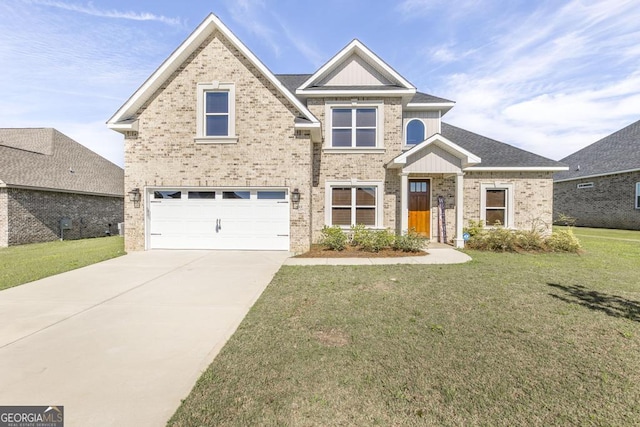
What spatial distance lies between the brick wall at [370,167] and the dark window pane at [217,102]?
12.5 feet

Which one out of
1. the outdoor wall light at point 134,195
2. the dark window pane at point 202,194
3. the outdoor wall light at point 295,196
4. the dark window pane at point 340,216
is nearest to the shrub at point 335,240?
the dark window pane at point 340,216

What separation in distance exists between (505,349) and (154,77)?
12.5 meters

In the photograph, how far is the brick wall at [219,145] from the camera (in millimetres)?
10383

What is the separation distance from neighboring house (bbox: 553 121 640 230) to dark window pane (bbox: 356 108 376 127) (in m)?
18.4

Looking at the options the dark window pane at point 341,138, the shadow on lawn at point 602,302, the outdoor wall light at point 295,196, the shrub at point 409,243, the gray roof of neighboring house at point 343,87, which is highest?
the gray roof of neighboring house at point 343,87

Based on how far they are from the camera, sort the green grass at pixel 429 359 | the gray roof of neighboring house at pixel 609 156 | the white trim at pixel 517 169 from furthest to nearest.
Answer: the gray roof of neighboring house at pixel 609 156
the white trim at pixel 517 169
the green grass at pixel 429 359

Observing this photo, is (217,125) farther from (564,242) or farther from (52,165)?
(52,165)

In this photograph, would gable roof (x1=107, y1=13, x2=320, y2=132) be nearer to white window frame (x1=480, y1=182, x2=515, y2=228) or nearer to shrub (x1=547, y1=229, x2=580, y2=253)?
white window frame (x1=480, y1=182, x2=515, y2=228)

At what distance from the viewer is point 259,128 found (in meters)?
10.4

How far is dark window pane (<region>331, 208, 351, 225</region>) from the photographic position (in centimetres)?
1212

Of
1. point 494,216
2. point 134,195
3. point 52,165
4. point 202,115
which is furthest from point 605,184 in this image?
point 52,165

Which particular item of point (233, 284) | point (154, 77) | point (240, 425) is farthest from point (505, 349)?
point (154, 77)

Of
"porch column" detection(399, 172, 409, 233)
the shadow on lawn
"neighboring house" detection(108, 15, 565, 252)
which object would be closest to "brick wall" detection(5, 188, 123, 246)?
"neighboring house" detection(108, 15, 565, 252)

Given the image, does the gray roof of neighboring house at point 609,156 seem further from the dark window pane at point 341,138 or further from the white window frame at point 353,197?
the dark window pane at point 341,138
